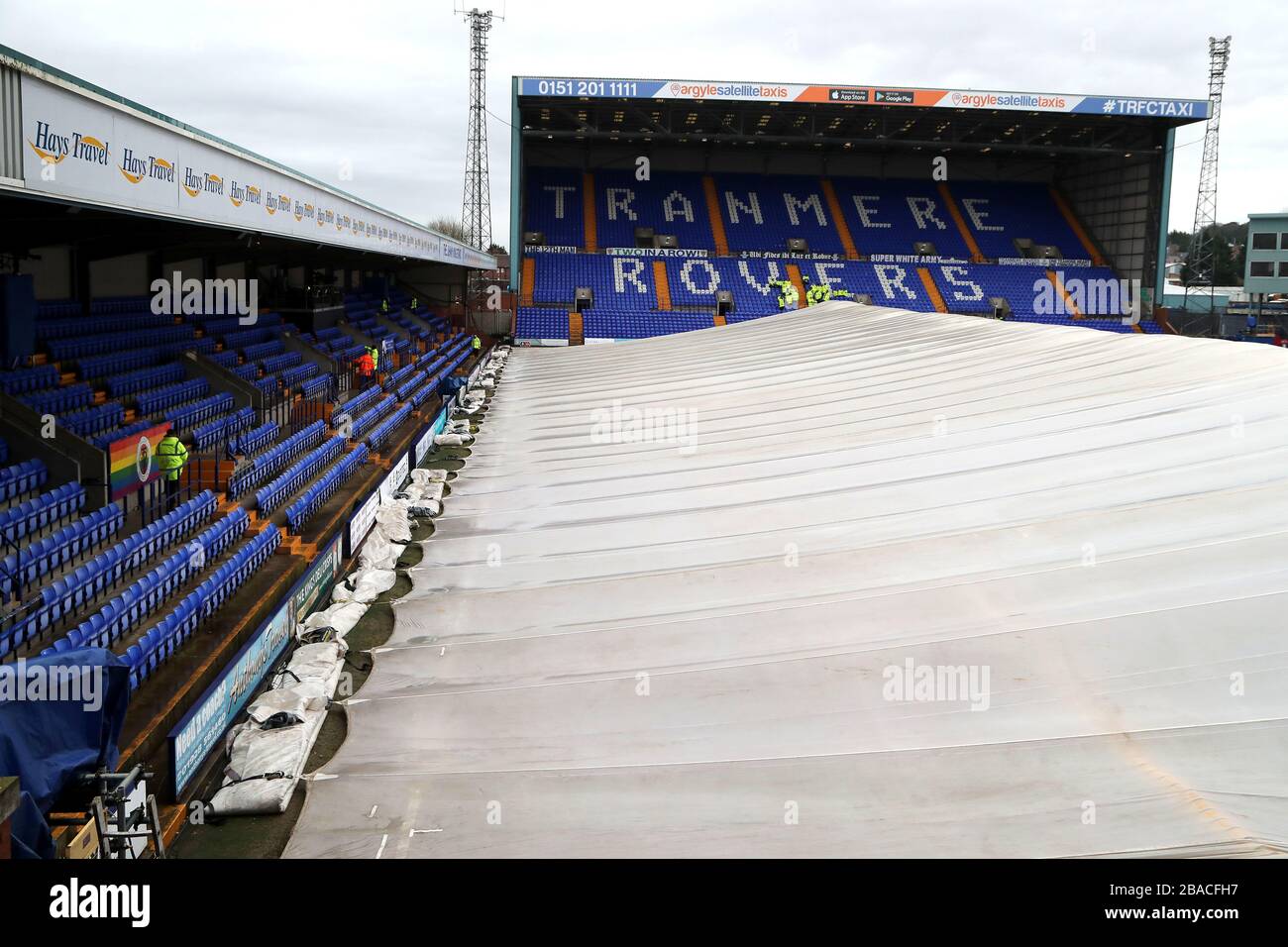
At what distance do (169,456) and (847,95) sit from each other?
32620mm

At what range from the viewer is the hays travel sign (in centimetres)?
626

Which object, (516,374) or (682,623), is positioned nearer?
(682,623)

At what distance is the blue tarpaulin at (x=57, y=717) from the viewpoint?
452 centimetres

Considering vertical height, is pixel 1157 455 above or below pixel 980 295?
below

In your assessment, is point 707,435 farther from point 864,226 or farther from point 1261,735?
point 864,226

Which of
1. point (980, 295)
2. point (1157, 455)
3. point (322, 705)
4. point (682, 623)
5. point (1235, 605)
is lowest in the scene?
point (322, 705)

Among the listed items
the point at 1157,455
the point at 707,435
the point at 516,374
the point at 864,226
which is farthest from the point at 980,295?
the point at 1157,455

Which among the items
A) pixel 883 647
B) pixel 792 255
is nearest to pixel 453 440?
pixel 883 647

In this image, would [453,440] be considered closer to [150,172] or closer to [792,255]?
[150,172]

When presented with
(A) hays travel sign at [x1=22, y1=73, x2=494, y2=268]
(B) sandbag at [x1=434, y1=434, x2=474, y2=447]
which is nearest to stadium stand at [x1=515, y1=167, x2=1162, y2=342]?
(B) sandbag at [x1=434, y1=434, x2=474, y2=447]

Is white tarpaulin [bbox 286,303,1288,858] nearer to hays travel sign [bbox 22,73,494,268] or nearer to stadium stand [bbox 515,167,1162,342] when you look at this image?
hays travel sign [bbox 22,73,494,268]

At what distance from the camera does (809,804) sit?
4.92 metres

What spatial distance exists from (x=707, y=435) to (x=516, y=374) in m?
13.9
